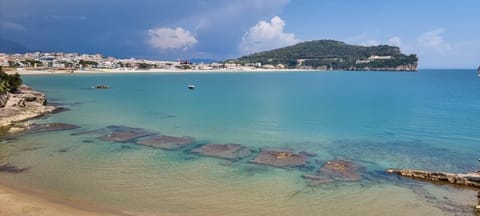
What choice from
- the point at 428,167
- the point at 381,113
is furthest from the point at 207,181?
the point at 381,113

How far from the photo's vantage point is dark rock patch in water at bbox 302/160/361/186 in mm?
22047

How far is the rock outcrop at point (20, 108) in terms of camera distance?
3951cm

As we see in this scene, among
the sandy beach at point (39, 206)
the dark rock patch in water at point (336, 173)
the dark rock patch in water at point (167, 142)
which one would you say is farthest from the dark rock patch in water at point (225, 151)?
the sandy beach at point (39, 206)

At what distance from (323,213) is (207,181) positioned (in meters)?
7.20

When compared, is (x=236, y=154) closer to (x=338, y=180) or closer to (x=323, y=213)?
(x=338, y=180)

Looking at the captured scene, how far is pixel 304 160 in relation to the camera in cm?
2630

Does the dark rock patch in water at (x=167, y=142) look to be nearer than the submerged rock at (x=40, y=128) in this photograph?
Yes

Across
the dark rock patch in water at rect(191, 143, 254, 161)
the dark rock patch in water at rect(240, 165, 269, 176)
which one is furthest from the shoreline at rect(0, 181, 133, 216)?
the dark rock patch in water at rect(191, 143, 254, 161)

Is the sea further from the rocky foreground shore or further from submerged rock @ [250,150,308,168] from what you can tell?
the rocky foreground shore

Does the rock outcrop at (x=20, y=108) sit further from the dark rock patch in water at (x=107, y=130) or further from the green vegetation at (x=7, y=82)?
the dark rock patch in water at (x=107, y=130)

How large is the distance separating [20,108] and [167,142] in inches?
1008

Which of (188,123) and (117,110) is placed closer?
(188,123)

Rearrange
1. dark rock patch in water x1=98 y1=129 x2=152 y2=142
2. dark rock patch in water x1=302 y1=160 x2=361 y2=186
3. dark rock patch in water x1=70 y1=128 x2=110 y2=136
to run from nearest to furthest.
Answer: dark rock patch in water x1=302 y1=160 x2=361 y2=186, dark rock patch in water x1=98 y1=129 x2=152 y2=142, dark rock patch in water x1=70 y1=128 x2=110 y2=136

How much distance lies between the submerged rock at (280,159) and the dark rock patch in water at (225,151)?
128cm
